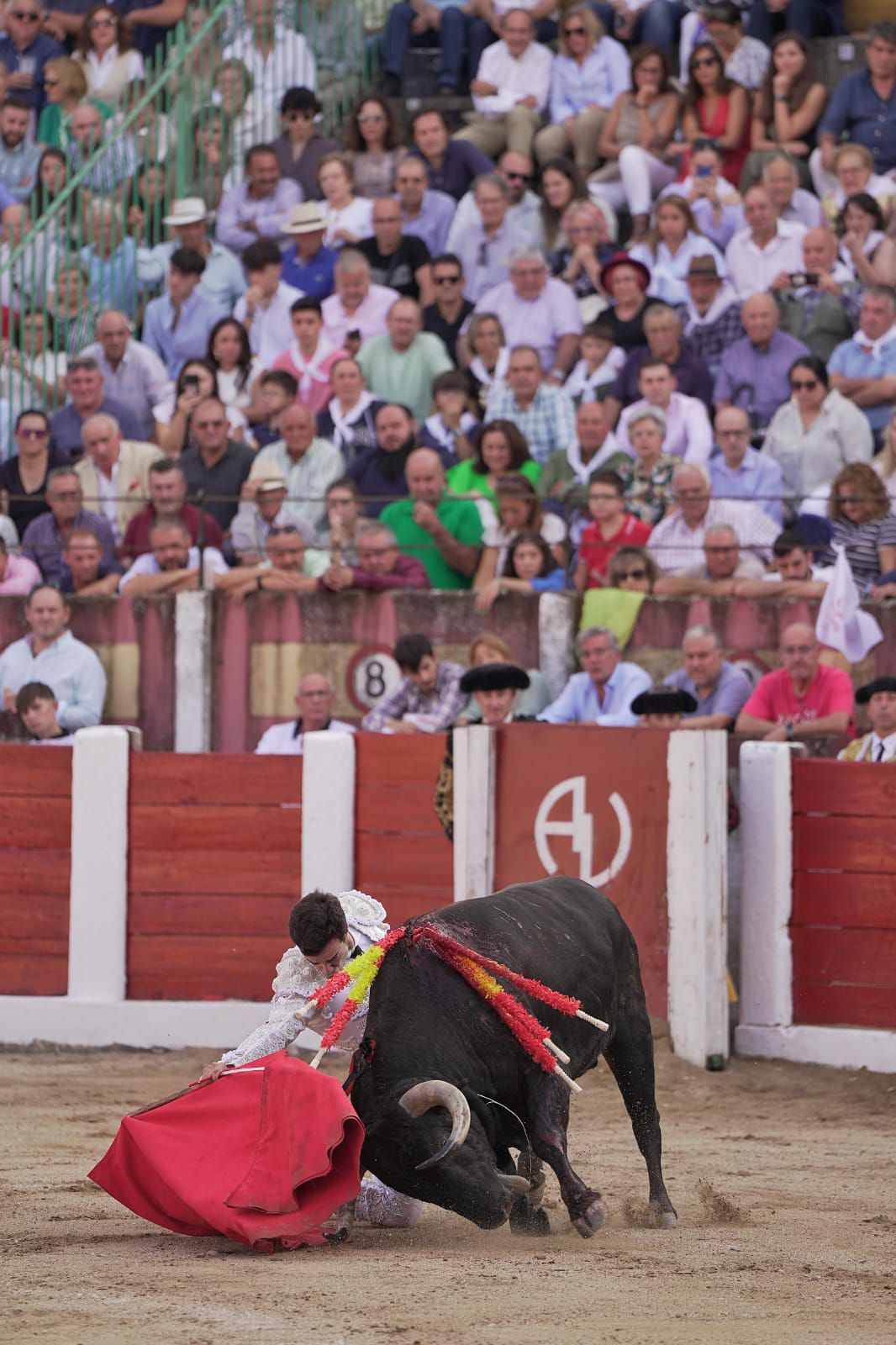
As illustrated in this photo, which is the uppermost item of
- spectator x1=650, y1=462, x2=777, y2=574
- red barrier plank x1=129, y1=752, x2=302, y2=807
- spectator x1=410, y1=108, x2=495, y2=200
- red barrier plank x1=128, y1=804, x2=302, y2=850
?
spectator x1=410, y1=108, x2=495, y2=200

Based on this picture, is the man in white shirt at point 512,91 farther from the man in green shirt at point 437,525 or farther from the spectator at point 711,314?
the man in green shirt at point 437,525

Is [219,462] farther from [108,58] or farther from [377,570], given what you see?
[108,58]

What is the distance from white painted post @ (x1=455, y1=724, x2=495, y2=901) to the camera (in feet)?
26.1

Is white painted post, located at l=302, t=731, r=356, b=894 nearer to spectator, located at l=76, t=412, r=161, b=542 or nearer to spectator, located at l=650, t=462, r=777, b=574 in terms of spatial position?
spectator, located at l=650, t=462, r=777, b=574

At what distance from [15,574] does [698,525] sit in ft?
10.2

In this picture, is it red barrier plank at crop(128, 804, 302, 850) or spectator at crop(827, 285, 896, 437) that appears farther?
spectator at crop(827, 285, 896, 437)

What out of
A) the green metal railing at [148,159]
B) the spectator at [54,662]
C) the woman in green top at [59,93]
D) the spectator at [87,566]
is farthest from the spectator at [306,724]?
the woman in green top at [59,93]

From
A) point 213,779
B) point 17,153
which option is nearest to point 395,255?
point 17,153

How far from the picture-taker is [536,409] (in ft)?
33.4

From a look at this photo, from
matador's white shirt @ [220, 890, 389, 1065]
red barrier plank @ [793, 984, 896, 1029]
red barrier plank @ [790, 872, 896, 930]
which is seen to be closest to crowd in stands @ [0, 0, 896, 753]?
Result: red barrier plank @ [790, 872, 896, 930]

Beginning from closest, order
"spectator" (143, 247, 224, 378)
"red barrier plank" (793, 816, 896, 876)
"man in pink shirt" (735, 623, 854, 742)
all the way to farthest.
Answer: "red barrier plank" (793, 816, 896, 876) → "man in pink shirt" (735, 623, 854, 742) → "spectator" (143, 247, 224, 378)

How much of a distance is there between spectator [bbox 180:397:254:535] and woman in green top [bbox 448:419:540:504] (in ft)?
3.57

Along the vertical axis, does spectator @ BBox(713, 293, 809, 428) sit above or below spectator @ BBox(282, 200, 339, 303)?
below

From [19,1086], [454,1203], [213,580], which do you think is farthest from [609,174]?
[454,1203]
